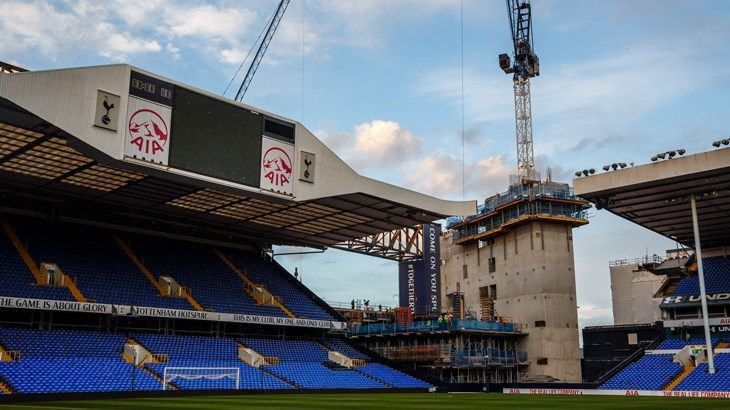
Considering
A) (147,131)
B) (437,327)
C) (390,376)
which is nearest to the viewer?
(147,131)

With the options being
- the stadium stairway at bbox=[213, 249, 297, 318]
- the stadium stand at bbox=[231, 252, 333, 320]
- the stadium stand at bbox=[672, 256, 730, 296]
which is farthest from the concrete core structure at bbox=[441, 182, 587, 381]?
the stadium stairway at bbox=[213, 249, 297, 318]

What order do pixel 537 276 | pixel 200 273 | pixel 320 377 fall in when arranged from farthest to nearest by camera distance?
pixel 537 276, pixel 200 273, pixel 320 377

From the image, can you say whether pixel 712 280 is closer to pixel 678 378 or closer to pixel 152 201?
pixel 678 378

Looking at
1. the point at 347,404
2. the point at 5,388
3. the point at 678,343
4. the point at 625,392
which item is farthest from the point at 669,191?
the point at 5,388

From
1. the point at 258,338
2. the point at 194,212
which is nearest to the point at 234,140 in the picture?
the point at 194,212

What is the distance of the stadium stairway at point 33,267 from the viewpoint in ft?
151

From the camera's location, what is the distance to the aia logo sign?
4412 cm

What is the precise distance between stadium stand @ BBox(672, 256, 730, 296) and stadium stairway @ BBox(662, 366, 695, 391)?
359 inches

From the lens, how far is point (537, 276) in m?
66.1

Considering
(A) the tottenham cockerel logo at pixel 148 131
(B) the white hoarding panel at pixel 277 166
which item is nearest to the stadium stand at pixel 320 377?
(B) the white hoarding panel at pixel 277 166

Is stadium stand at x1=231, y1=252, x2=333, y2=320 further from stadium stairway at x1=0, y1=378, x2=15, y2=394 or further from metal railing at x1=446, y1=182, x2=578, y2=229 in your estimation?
stadium stairway at x1=0, y1=378, x2=15, y2=394

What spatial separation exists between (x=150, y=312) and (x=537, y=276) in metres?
35.6

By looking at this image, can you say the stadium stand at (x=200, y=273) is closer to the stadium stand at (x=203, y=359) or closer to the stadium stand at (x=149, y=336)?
the stadium stand at (x=149, y=336)

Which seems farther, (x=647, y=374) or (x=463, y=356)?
(x=463, y=356)
